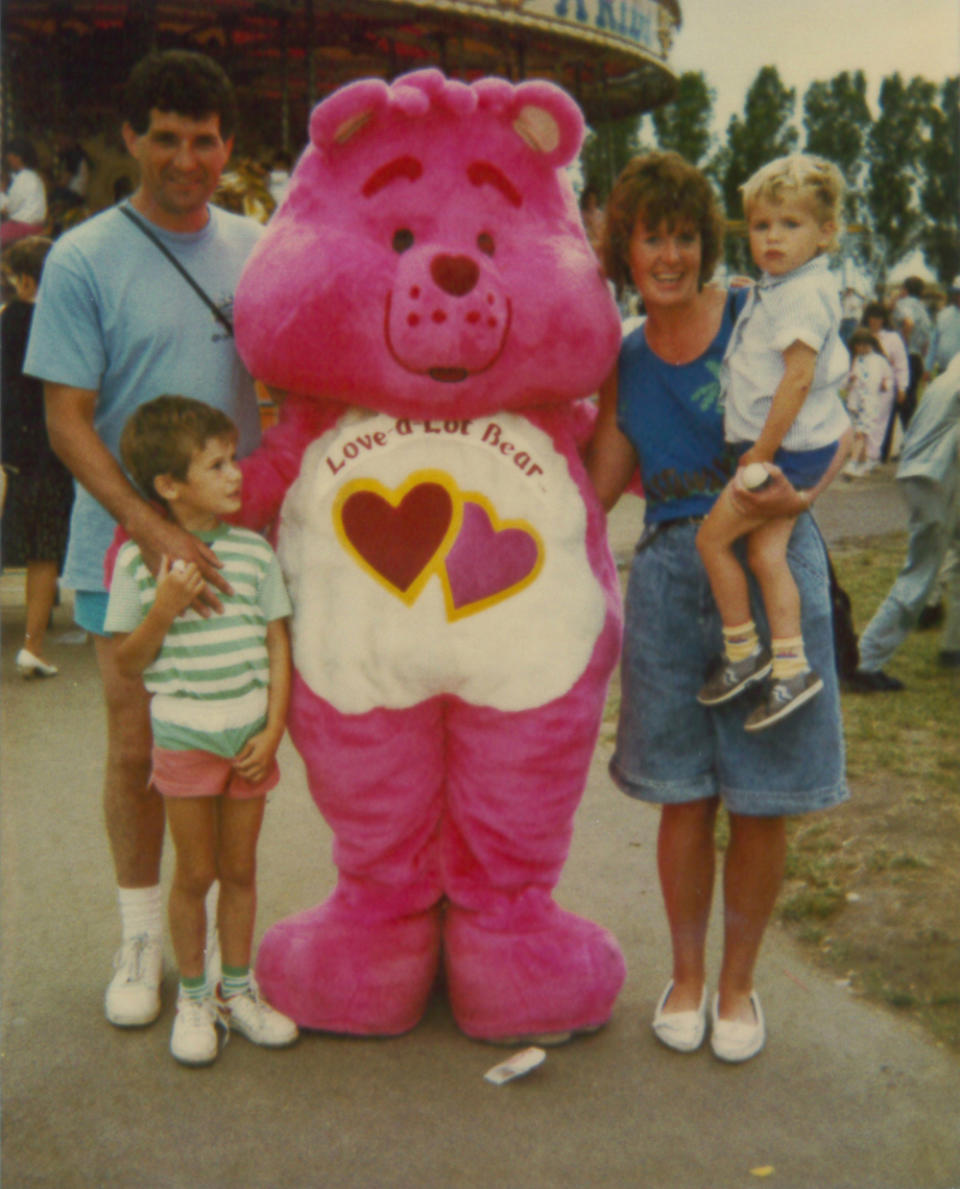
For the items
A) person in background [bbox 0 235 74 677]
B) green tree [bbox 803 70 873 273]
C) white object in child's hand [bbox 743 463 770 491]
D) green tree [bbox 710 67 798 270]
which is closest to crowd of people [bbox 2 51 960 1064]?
white object in child's hand [bbox 743 463 770 491]

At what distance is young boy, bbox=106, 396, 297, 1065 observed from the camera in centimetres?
252

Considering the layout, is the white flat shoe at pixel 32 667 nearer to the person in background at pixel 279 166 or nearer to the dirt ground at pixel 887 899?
the dirt ground at pixel 887 899

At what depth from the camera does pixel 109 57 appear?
10.3 m

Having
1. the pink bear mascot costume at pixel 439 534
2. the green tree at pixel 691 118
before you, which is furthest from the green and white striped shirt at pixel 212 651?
the green tree at pixel 691 118

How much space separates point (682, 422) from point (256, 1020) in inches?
65.6

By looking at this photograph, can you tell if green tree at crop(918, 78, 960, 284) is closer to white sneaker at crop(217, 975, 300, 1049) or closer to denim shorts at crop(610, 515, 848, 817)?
denim shorts at crop(610, 515, 848, 817)

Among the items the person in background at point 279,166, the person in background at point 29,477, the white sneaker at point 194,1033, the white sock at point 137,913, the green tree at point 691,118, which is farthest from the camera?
the person in background at point 279,166

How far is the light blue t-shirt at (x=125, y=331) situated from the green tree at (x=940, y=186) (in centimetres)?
447

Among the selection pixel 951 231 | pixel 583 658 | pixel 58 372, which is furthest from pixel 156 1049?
pixel 951 231

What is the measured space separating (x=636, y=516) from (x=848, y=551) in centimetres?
179

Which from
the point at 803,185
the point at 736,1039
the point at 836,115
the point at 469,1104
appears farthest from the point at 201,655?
the point at 836,115

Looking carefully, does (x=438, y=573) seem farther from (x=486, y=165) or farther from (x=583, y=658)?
(x=486, y=165)

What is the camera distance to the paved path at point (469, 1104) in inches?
93.9

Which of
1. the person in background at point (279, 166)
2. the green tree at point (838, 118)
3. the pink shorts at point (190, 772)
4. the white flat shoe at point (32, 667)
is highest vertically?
the green tree at point (838, 118)
